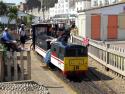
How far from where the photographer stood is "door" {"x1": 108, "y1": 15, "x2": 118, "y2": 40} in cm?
3750

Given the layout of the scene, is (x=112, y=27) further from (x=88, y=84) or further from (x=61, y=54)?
(x=88, y=84)

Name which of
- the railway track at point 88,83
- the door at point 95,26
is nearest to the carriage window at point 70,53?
the railway track at point 88,83

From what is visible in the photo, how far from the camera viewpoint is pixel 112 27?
3775 centimetres

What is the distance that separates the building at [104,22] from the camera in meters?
36.8

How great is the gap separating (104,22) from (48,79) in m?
21.7

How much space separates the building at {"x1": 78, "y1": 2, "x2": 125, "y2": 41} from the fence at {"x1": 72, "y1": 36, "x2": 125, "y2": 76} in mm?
14259

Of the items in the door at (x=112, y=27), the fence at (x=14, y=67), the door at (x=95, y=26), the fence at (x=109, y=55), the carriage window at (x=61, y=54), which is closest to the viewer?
the fence at (x=14, y=67)

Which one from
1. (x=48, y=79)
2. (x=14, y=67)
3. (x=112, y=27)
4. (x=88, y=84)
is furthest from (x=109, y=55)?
(x=112, y=27)

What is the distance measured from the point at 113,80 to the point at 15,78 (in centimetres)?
416

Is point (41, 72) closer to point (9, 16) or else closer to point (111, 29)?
point (111, 29)

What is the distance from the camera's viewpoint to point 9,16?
6097 cm

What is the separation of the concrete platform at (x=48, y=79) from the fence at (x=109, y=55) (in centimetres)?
269

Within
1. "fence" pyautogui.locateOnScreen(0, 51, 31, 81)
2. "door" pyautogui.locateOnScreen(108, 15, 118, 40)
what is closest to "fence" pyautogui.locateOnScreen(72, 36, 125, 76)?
"fence" pyautogui.locateOnScreen(0, 51, 31, 81)

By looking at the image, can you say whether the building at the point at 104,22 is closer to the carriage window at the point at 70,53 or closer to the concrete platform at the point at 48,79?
the concrete platform at the point at 48,79
